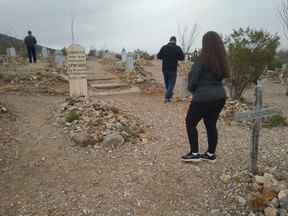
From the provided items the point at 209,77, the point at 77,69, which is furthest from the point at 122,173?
the point at 77,69

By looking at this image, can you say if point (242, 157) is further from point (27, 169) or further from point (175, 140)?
point (27, 169)

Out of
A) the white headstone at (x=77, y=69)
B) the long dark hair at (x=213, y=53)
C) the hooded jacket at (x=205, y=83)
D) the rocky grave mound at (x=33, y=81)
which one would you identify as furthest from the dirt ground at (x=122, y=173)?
the rocky grave mound at (x=33, y=81)

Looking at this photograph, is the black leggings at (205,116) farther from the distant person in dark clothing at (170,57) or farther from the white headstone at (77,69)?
the white headstone at (77,69)

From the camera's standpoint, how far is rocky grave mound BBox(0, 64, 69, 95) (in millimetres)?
9578

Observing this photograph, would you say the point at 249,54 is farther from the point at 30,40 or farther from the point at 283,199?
the point at 30,40

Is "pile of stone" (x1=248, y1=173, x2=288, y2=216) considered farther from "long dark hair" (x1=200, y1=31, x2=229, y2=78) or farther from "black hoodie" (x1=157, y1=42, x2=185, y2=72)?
"black hoodie" (x1=157, y1=42, x2=185, y2=72)

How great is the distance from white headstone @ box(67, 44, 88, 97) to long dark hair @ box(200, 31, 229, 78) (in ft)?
16.2

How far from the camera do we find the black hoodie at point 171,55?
745cm

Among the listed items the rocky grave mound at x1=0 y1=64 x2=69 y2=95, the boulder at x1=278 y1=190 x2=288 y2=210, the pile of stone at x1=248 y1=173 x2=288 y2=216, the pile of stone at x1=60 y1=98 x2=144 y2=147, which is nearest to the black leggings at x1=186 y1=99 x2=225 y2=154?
the pile of stone at x1=248 y1=173 x2=288 y2=216

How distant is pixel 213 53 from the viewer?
11.7 ft

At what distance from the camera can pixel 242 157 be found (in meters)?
4.42

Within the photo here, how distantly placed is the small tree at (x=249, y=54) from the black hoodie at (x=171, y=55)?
2.78m

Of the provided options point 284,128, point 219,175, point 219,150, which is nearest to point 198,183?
point 219,175

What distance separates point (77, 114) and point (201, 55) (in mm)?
3091
